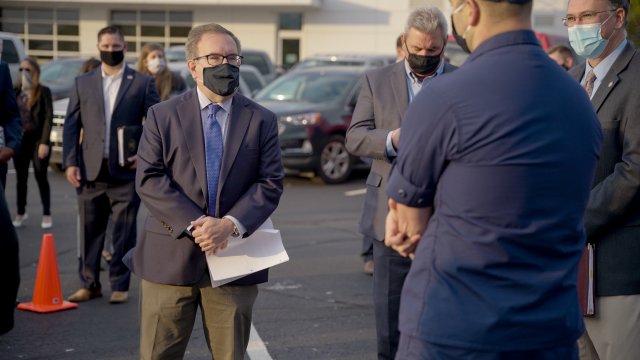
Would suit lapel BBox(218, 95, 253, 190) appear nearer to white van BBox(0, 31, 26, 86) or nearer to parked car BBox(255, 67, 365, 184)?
parked car BBox(255, 67, 365, 184)

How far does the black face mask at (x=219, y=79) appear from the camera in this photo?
469 centimetres

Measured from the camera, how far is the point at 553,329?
9.41 feet

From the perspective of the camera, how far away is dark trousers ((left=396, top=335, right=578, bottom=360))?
9.23 ft

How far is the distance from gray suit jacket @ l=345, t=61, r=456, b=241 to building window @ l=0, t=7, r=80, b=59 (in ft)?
125

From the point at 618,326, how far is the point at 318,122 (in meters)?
11.6

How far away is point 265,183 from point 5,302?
1.89m

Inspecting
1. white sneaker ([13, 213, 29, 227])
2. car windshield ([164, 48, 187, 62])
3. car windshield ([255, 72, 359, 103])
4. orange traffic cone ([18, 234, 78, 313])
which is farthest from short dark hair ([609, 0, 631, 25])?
car windshield ([164, 48, 187, 62])

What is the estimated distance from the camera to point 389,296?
15.9 feet

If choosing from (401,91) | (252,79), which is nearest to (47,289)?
(401,91)

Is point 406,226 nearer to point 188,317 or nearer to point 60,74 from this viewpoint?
point 188,317

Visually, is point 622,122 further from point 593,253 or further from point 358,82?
point 358,82

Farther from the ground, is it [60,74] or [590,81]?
[590,81]

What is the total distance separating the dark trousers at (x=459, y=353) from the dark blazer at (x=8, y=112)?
468 cm

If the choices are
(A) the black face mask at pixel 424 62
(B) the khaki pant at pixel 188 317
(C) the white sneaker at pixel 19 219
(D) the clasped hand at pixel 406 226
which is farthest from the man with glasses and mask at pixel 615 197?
(C) the white sneaker at pixel 19 219
